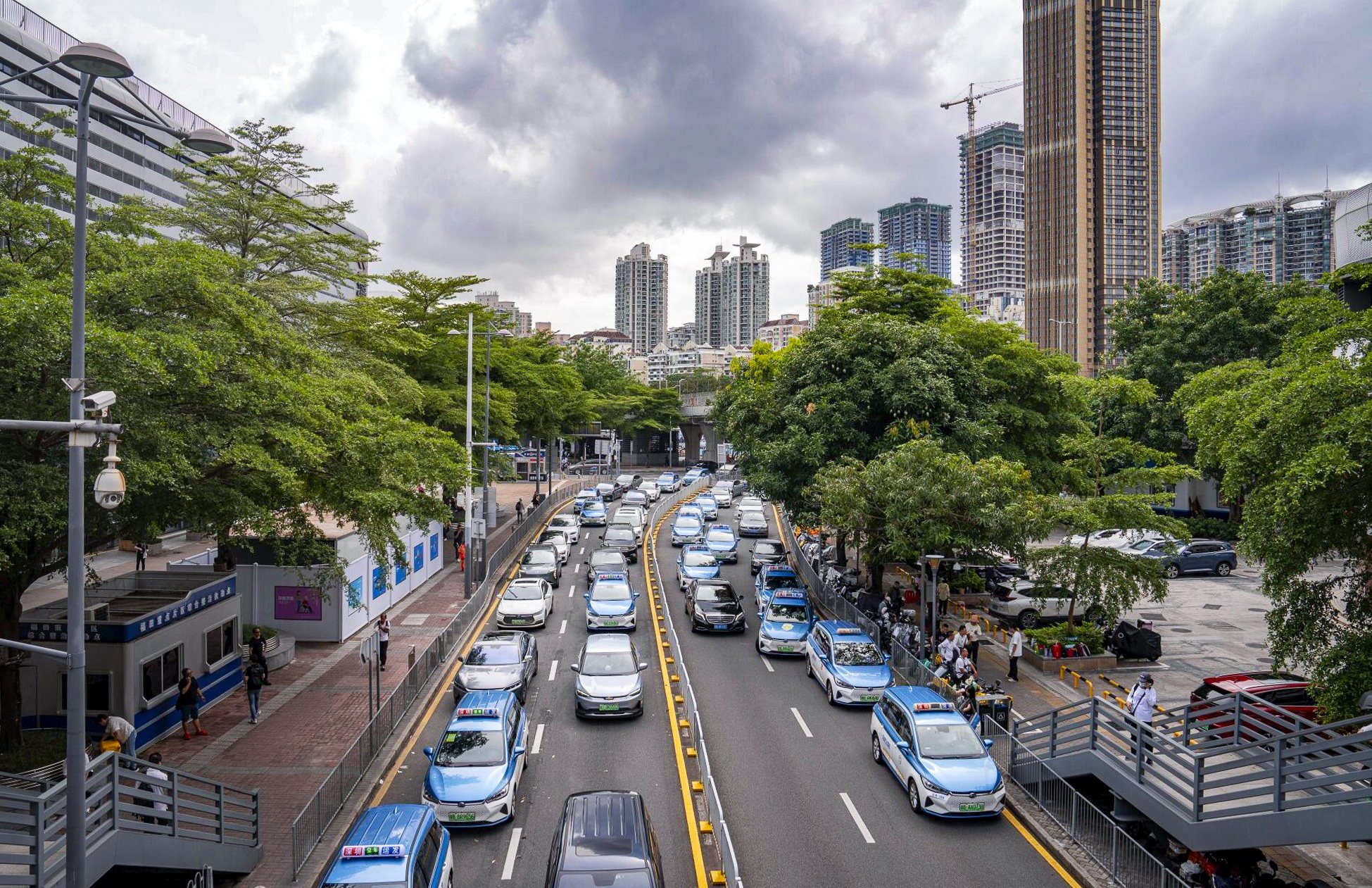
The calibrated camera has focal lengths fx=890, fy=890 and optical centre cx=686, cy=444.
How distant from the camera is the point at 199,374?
43.1ft

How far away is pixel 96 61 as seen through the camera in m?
9.76

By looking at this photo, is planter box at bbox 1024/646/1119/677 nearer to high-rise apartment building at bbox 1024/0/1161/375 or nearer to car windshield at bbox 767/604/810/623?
car windshield at bbox 767/604/810/623

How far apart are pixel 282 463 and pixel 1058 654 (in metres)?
19.8

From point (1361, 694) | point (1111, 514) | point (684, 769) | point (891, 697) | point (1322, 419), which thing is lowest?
point (684, 769)

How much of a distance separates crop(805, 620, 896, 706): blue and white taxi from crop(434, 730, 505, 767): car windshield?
8.70m

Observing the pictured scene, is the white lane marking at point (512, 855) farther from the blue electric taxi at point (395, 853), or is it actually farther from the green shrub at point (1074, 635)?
the green shrub at point (1074, 635)

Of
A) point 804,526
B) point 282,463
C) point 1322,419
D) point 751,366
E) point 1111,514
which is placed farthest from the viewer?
point 751,366

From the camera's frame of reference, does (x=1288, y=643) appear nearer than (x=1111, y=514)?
Yes

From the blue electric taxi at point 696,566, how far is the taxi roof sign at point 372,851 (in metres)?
22.6

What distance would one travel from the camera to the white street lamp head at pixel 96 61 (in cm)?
967

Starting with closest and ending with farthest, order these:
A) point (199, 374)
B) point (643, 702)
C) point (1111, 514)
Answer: point (199, 374) < point (643, 702) < point (1111, 514)

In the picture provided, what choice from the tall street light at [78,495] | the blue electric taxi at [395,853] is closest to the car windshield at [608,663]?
the blue electric taxi at [395,853]

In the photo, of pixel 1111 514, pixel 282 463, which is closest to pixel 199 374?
pixel 282 463

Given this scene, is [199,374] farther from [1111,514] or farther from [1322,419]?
Result: [1111,514]
